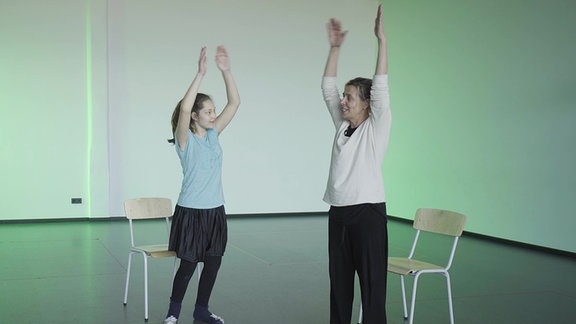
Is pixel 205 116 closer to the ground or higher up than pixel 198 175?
higher up

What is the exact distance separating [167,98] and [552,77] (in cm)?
488

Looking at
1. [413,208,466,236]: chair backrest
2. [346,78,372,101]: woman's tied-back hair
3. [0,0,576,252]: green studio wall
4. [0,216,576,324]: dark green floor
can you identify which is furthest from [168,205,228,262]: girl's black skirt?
[0,0,576,252]: green studio wall

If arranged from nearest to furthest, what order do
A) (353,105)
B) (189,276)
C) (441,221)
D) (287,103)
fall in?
(353,105), (189,276), (441,221), (287,103)

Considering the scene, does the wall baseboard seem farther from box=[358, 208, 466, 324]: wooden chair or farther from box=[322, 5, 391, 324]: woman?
box=[322, 5, 391, 324]: woman

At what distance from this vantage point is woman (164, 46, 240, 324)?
3.04m

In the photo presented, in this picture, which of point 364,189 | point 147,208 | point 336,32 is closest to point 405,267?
point 364,189

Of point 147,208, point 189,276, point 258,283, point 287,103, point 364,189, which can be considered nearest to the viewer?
point 364,189

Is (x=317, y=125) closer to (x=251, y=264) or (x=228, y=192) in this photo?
(x=228, y=192)

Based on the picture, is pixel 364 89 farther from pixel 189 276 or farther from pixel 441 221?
pixel 189 276

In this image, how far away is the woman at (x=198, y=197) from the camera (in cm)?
304

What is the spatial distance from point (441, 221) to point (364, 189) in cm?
109

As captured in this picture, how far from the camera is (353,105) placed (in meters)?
2.48

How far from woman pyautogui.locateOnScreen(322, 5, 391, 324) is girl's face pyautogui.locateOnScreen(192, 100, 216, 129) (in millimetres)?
874

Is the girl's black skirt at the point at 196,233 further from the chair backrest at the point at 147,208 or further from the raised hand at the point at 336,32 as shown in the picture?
the raised hand at the point at 336,32
